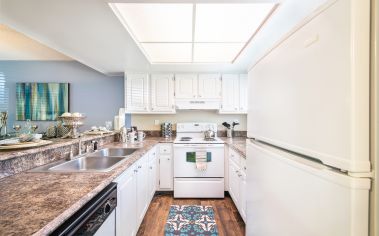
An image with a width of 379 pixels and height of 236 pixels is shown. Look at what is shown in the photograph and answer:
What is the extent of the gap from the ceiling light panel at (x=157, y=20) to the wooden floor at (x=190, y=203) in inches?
85.4

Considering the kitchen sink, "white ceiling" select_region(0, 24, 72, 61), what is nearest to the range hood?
the kitchen sink

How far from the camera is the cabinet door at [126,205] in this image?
4.54 feet

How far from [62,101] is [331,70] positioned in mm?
4304

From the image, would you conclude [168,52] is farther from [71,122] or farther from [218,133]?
[218,133]

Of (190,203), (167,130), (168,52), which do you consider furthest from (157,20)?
(190,203)

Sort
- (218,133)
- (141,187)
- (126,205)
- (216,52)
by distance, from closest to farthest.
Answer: (126,205)
(141,187)
(216,52)
(218,133)

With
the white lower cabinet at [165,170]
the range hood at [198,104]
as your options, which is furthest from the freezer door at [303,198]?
the range hood at [198,104]

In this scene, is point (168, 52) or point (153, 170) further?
point (153, 170)

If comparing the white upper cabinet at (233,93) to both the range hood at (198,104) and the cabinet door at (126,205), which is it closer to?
the range hood at (198,104)

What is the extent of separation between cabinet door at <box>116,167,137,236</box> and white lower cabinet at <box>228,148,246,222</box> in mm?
1174

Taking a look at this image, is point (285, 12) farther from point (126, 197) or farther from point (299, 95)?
point (126, 197)

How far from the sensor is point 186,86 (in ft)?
Result: 11.2

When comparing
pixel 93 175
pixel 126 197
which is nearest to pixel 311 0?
pixel 93 175

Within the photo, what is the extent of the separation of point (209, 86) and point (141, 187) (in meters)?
2.13
